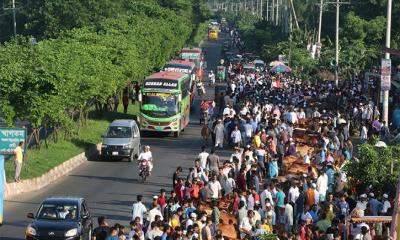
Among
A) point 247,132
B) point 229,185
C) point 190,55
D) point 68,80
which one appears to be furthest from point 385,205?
point 190,55

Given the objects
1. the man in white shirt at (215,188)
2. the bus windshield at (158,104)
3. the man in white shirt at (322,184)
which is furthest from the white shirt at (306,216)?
the bus windshield at (158,104)

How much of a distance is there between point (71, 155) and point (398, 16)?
40.5 metres

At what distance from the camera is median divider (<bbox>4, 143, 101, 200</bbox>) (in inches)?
1339

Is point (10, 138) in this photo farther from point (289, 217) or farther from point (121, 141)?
point (289, 217)

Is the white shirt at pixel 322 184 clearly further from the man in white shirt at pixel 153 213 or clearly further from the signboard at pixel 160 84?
the signboard at pixel 160 84

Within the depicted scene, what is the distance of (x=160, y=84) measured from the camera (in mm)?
51094

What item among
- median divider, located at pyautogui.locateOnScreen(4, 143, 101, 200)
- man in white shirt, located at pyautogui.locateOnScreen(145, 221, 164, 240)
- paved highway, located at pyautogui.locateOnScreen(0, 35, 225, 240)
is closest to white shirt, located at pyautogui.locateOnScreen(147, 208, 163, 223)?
man in white shirt, located at pyautogui.locateOnScreen(145, 221, 164, 240)

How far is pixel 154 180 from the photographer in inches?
1490

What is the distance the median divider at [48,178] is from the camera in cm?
3401

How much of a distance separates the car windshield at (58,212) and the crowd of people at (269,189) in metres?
1.30

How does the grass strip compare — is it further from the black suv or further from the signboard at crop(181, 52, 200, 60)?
the signboard at crop(181, 52, 200, 60)

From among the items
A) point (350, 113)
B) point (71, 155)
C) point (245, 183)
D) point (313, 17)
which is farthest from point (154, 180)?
point (313, 17)

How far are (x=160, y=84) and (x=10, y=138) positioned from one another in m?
16.4

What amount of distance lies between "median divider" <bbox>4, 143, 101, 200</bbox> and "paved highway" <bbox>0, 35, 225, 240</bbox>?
25 cm
